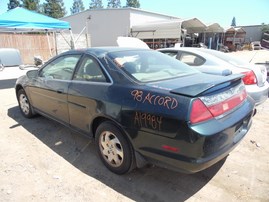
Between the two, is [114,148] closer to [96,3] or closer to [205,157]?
[205,157]

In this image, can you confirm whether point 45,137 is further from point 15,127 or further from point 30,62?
point 30,62

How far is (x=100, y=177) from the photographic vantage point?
119 inches

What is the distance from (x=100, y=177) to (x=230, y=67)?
11.5 ft

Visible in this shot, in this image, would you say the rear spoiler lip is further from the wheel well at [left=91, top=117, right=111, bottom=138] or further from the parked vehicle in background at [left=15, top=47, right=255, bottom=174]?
the wheel well at [left=91, top=117, right=111, bottom=138]

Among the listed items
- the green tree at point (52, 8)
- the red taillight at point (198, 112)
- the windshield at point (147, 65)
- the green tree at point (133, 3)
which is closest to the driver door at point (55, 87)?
the windshield at point (147, 65)

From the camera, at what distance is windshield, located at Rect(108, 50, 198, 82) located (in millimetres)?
2918

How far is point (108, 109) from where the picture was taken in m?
2.82

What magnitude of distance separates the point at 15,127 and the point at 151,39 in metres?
23.1

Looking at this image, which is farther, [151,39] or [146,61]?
[151,39]

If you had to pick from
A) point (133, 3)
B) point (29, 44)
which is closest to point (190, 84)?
point (29, 44)

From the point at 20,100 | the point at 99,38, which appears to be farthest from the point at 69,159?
the point at 99,38

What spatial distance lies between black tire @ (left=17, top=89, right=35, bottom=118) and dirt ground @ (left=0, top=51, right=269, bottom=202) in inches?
35.9

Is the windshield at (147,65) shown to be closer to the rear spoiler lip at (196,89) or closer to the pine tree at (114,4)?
the rear spoiler lip at (196,89)

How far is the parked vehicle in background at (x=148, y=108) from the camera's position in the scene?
7.38 ft
